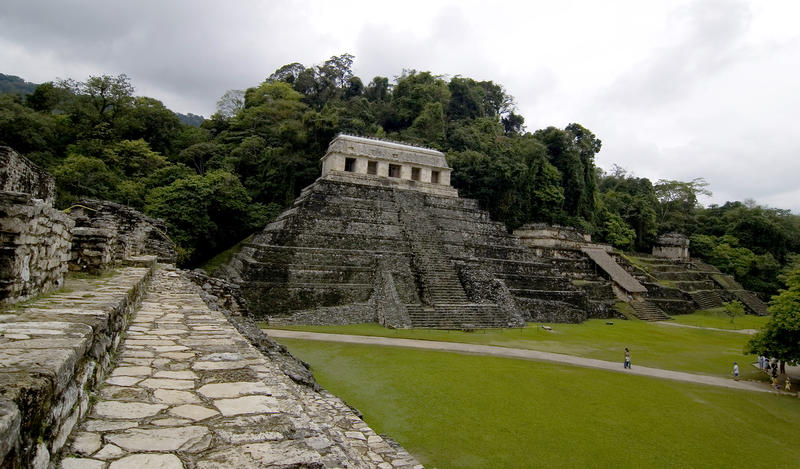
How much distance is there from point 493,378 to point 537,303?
10.7m

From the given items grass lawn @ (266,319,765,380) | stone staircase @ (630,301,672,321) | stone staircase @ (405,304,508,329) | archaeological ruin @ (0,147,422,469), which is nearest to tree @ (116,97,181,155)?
grass lawn @ (266,319,765,380)

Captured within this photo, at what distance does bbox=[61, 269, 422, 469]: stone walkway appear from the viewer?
195 centimetres

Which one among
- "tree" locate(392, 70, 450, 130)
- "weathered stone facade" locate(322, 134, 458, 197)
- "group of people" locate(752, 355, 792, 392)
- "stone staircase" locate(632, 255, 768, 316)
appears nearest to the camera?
"group of people" locate(752, 355, 792, 392)

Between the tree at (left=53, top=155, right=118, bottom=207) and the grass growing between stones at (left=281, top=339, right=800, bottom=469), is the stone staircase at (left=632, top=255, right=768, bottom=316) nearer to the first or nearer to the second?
the grass growing between stones at (left=281, top=339, right=800, bottom=469)

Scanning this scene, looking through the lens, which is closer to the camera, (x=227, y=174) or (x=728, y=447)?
(x=728, y=447)

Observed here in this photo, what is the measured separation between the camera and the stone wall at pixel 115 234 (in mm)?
6414

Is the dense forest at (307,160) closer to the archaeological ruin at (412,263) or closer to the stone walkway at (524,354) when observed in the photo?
the archaeological ruin at (412,263)

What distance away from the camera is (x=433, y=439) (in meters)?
6.67

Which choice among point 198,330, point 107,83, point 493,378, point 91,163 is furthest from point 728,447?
point 107,83

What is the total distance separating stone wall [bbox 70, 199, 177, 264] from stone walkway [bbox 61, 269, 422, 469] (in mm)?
3025

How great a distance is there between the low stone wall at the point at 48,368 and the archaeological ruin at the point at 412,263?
12.5 metres

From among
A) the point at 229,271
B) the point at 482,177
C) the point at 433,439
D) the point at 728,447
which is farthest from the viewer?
the point at 482,177

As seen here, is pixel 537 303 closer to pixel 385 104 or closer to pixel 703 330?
pixel 703 330

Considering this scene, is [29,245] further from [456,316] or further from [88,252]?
[456,316]
